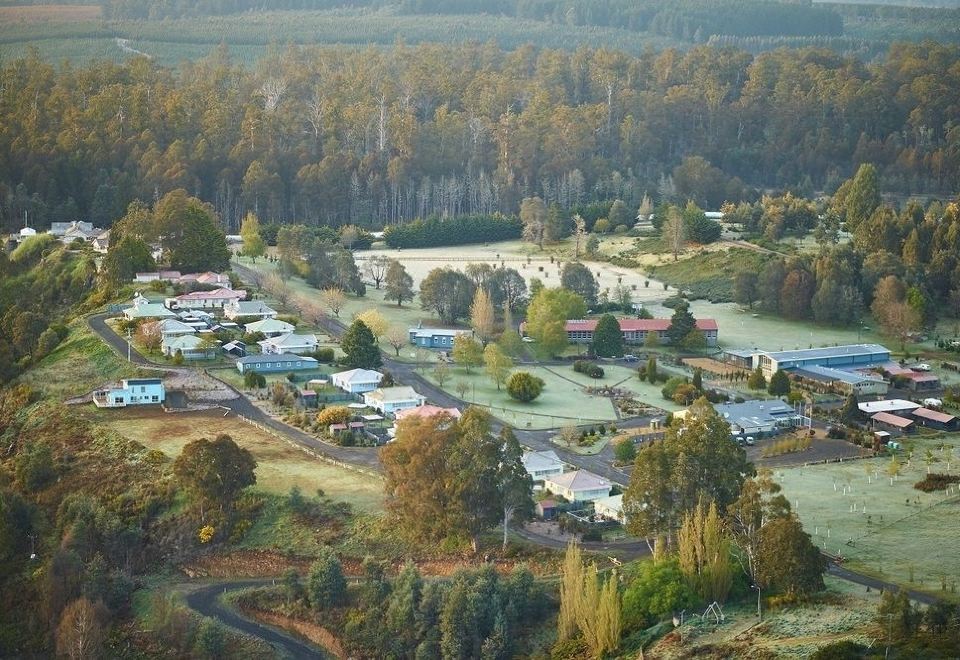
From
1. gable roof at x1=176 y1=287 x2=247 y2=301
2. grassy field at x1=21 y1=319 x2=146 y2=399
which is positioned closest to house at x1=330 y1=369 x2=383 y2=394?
grassy field at x1=21 y1=319 x2=146 y2=399

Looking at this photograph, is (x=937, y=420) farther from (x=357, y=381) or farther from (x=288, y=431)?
(x=288, y=431)

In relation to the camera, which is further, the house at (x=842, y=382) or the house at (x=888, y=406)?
the house at (x=842, y=382)

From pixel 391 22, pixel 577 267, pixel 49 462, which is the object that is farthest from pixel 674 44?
pixel 49 462

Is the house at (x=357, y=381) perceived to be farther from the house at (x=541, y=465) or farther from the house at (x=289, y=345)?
the house at (x=541, y=465)

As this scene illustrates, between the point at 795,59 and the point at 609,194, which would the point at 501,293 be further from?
the point at 795,59

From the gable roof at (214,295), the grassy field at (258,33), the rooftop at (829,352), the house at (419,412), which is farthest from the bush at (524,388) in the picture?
the grassy field at (258,33)

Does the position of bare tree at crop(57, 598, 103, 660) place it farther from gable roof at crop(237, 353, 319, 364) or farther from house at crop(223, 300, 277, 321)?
house at crop(223, 300, 277, 321)
